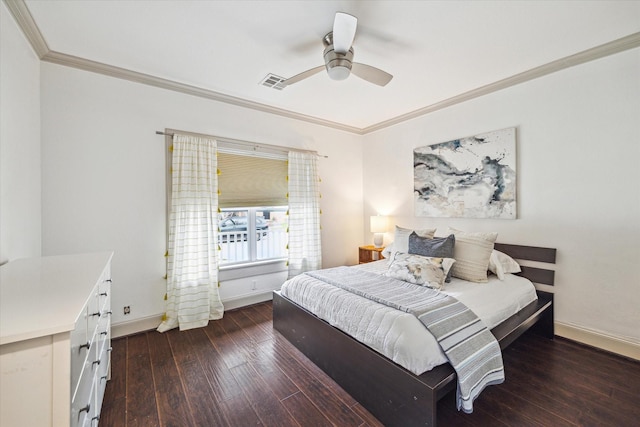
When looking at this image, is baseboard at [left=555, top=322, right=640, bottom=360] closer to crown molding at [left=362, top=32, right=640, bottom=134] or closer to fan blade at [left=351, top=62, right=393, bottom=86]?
crown molding at [left=362, top=32, right=640, bottom=134]

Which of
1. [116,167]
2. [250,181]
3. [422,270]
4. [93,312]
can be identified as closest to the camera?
[93,312]

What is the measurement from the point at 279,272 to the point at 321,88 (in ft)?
8.38

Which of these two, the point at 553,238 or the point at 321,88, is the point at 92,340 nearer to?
the point at 321,88

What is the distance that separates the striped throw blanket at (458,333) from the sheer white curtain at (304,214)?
1.79m

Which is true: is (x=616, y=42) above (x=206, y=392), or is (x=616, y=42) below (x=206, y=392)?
above

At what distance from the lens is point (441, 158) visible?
141 inches

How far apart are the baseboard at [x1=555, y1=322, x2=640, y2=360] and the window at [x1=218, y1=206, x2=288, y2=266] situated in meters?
3.33

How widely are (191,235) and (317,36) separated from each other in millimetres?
2392

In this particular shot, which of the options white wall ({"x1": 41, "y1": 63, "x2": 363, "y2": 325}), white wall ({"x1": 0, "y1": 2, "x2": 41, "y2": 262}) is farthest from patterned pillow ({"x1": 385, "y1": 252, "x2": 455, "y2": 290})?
white wall ({"x1": 0, "y1": 2, "x2": 41, "y2": 262})

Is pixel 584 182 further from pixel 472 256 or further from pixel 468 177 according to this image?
pixel 472 256

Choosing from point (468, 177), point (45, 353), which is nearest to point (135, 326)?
point (45, 353)

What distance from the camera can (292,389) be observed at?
6.55 ft

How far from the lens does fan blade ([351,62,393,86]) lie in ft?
7.09

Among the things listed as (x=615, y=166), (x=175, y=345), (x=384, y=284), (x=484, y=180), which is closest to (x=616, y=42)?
(x=615, y=166)
